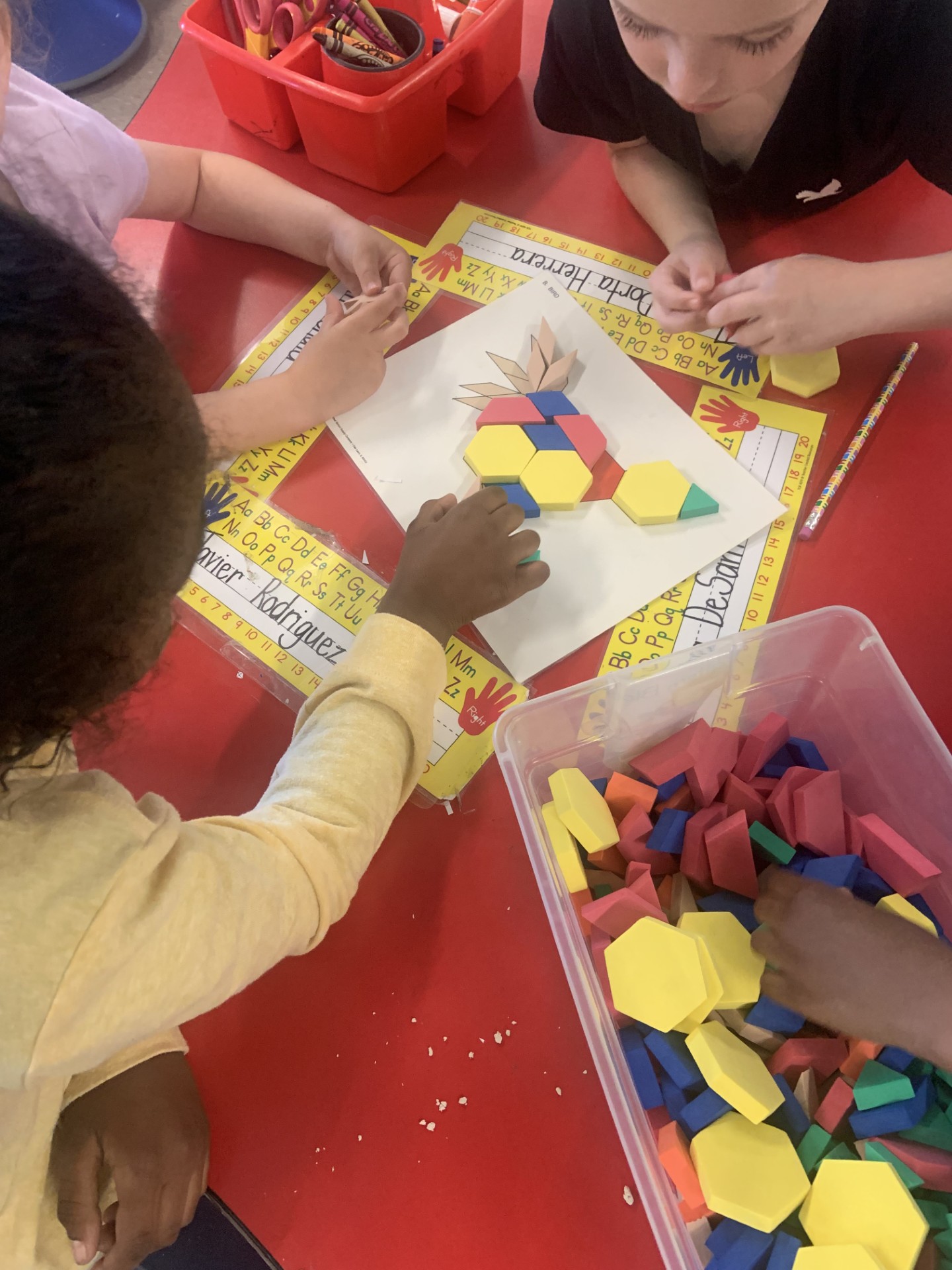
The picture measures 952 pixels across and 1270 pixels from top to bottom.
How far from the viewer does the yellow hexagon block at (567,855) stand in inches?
19.8

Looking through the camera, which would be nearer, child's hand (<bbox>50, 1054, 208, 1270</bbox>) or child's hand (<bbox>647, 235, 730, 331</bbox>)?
child's hand (<bbox>50, 1054, 208, 1270</bbox>)

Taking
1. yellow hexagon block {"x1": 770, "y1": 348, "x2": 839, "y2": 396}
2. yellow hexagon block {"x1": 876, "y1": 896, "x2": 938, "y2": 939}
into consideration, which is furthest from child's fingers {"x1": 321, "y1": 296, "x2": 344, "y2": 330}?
yellow hexagon block {"x1": 876, "y1": 896, "x2": 938, "y2": 939}

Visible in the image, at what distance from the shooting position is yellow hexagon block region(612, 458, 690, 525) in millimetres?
591

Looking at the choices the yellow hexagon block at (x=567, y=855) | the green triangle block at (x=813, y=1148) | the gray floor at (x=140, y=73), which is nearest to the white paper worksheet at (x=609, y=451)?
the yellow hexagon block at (x=567, y=855)

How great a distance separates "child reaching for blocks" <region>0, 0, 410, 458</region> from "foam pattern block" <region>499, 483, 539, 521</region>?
0.16m

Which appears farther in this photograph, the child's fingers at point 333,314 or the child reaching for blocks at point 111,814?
the child's fingers at point 333,314

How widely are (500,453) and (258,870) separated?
365 mm

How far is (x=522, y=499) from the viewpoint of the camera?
60 cm

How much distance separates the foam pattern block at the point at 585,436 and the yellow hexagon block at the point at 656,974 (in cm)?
34

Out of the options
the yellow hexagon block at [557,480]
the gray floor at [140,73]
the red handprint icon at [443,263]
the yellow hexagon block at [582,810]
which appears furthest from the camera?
the gray floor at [140,73]

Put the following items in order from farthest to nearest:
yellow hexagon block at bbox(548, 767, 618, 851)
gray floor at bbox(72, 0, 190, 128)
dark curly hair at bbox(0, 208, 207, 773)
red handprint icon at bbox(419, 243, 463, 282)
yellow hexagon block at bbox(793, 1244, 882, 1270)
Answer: gray floor at bbox(72, 0, 190, 128) → red handprint icon at bbox(419, 243, 463, 282) → yellow hexagon block at bbox(548, 767, 618, 851) → yellow hexagon block at bbox(793, 1244, 882, 1270) → dark curly hair at bbox(0, 208, 207, 773)

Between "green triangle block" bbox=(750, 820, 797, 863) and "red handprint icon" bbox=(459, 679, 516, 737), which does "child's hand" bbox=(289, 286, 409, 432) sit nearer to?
"red handprint icon" bbox=(459, 679, 516, 737)

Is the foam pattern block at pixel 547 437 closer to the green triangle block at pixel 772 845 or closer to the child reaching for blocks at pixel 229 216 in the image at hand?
the child reaching for blocks at pixel 229 216

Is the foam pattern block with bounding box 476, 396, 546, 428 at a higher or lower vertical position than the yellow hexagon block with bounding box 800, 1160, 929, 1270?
higher
